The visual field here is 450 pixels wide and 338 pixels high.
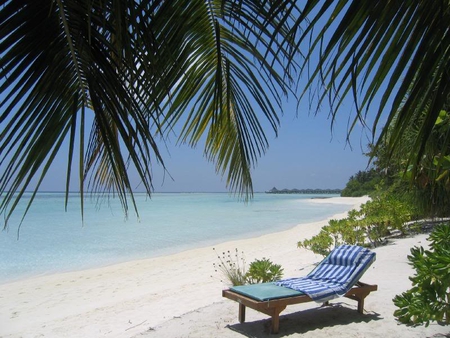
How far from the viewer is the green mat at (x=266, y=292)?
166 inches

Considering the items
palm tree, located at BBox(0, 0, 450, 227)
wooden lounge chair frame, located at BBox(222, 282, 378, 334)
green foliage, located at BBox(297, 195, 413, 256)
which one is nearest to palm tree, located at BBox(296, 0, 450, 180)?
palm tree, located at BBox(0, 0, 450, 227)

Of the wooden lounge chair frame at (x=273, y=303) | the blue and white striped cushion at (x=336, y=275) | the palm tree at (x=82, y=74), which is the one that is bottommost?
the wooden lounge chair frame at (x=273, y=303)

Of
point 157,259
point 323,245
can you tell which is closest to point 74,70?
point 323,245

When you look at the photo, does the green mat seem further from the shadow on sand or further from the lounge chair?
the shadow on sand

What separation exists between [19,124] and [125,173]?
0.25m

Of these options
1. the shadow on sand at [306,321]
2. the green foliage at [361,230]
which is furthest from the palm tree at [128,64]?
the green foliage at [361,230]

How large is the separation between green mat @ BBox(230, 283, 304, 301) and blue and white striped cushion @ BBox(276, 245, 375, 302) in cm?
9

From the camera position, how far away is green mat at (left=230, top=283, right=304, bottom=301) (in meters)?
4.21

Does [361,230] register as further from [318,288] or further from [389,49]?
[389,49]

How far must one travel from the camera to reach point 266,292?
4379mm

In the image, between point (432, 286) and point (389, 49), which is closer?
point (389, 49)

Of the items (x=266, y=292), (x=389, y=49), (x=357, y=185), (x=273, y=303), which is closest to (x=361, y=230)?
(x=266, y=292)

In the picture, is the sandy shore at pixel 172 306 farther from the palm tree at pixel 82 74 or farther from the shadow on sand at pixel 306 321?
the palm tree at pixel 82 74

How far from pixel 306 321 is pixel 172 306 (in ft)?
8.36
